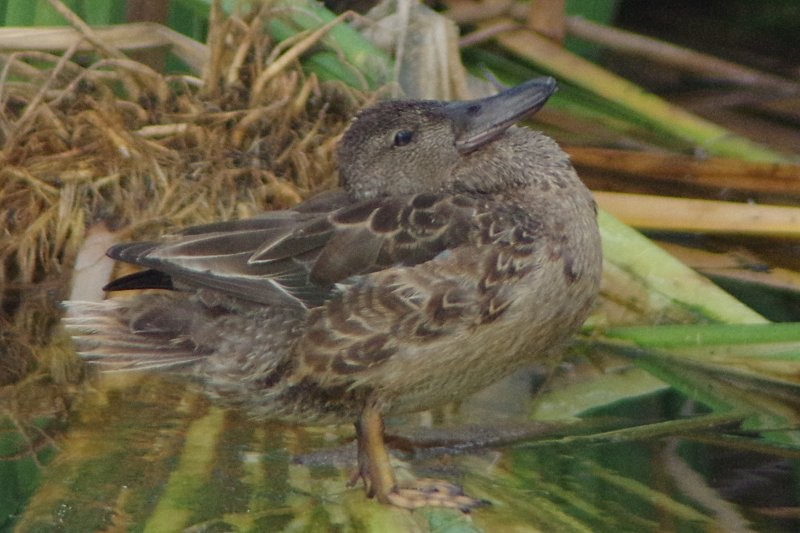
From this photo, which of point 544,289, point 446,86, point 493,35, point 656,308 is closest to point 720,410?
point 656,308

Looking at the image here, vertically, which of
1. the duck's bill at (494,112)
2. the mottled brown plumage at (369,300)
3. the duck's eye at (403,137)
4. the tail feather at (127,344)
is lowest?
the tail feather at (127,344)

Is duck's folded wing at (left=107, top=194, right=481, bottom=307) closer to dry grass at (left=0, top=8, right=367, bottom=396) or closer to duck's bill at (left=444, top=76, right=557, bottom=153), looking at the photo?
duck's bill at (left=444, top=76, right=557, bottom=153)

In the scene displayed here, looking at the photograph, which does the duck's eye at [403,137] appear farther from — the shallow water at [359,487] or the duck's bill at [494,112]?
the shallow water at [359,487]

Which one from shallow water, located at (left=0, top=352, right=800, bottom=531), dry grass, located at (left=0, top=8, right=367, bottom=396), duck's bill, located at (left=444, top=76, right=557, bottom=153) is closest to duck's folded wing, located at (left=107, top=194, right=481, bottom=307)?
duck's bill, located at (left=444, top=76, right=557, bottom=153)

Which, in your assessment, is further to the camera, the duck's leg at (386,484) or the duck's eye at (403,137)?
the duck's eye at (403,137)

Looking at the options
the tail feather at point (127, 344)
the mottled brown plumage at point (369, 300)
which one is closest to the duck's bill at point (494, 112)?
the mottled brown plumage at point (369, 300)

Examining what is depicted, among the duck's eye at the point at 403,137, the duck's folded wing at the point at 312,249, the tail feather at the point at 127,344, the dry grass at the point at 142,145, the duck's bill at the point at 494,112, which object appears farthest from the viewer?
the dry grass at the point at 142,145

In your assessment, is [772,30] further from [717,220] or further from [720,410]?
[720,410]

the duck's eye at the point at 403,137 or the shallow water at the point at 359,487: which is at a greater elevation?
the duck's eye at the point at 403,137
